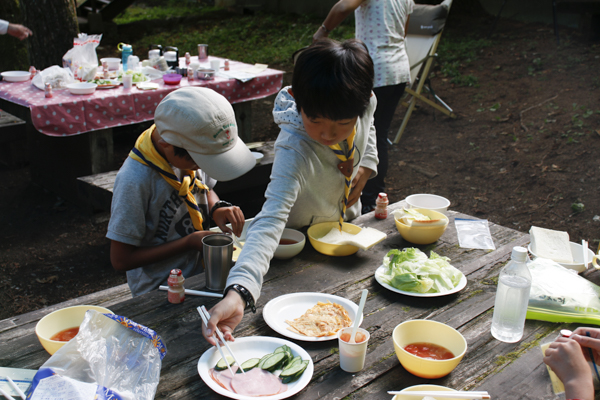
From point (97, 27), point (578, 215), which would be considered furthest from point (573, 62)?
point (97, 27)

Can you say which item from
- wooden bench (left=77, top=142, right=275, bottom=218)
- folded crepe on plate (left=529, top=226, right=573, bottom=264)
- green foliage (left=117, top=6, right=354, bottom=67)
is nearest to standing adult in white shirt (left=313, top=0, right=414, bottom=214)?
wooden bench (left=77, top=142, right=275, bottom=218)

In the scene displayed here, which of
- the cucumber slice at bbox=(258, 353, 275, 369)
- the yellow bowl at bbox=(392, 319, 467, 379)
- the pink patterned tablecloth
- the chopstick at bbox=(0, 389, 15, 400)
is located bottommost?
the pink patterned tablecloth

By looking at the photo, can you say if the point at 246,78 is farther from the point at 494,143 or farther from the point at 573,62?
the point at 573,62

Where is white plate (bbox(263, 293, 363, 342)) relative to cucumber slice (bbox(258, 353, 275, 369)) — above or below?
below

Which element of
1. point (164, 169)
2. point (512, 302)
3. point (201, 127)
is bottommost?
point (512, 302)

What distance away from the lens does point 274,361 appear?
4.55ft

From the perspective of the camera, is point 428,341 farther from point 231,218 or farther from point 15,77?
point 15,77

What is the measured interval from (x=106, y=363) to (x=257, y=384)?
40 centimetres

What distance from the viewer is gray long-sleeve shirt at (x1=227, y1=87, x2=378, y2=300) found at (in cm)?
167

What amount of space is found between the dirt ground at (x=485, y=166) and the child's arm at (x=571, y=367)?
308 centimetres

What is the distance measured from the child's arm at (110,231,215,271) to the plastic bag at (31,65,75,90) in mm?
2946

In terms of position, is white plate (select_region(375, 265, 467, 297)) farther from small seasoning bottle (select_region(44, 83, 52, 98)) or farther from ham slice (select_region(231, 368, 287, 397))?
small seasoning bottle (select_region(44, 83, 52, 98))

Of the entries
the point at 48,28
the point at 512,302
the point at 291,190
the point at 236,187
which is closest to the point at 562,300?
the point at 512,302

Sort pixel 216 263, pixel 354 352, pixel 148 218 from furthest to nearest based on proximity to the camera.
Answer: pixel 148 218 → pixel 216 263 → pixel 354 352
